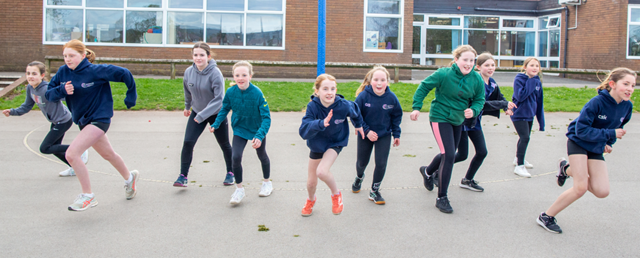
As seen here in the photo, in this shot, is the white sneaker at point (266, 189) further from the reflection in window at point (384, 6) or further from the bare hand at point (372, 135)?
the reflection in window at point (384, 6)

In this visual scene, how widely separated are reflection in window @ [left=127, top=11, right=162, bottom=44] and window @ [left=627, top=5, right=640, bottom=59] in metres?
18.2

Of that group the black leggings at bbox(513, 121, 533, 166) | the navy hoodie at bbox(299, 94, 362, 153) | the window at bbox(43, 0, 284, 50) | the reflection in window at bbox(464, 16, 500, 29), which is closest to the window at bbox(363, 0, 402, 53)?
the window at bbox(43, 0, 284, 50)

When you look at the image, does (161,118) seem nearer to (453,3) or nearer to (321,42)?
(321,42)

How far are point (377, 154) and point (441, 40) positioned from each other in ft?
66.1

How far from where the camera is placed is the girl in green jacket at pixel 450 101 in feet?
16.7

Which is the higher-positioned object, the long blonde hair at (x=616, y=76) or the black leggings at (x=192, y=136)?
the long blonde hair at (x=616, y=76)

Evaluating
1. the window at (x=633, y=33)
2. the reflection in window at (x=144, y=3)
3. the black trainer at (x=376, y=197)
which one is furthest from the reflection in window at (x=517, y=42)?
the black trainer at (x=376, y=197)

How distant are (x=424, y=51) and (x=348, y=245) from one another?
21.2 meters

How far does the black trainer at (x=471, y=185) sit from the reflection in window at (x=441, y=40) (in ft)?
62.1

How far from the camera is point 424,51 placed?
24.3m

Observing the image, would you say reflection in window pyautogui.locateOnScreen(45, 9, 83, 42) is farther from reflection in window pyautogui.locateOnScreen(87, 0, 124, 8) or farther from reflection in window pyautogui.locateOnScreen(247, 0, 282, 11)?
reflection in window pyautogui.locateOnScreen(247, 0, 282, 11)

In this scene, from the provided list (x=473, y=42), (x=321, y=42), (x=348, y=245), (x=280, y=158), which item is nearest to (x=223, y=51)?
(x=321, y=42)

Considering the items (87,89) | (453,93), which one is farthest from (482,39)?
(87,89)

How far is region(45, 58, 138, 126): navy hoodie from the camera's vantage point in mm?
5043
